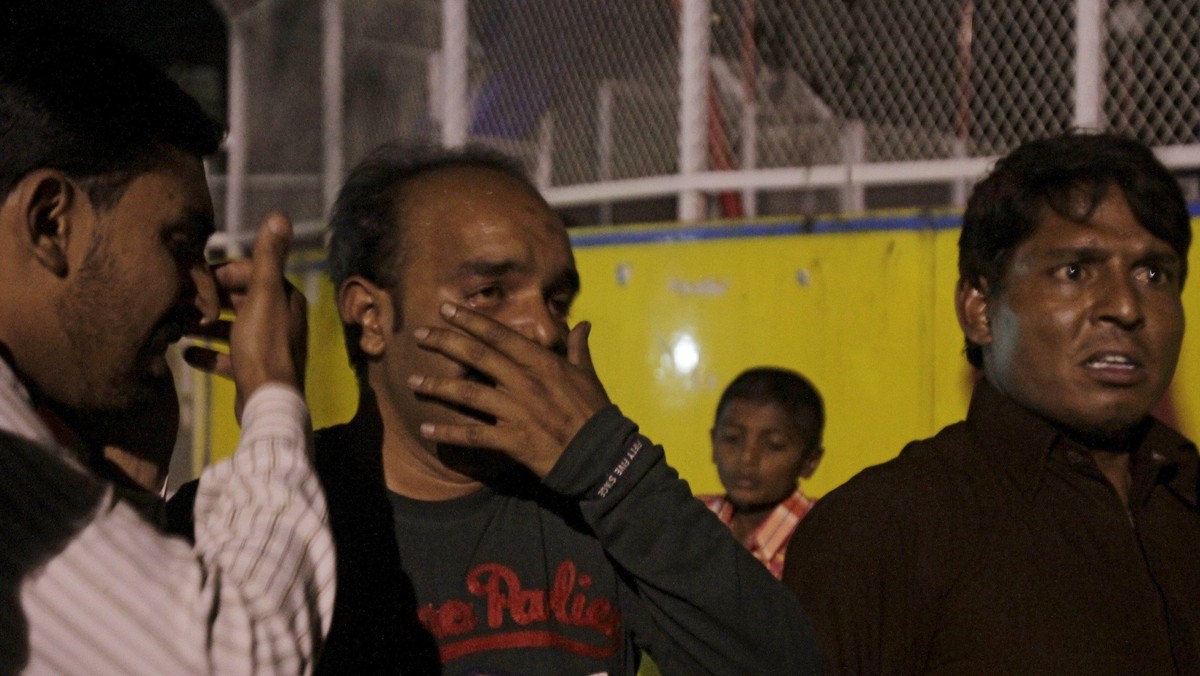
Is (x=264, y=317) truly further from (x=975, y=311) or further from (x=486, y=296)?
(x=975, y=311)

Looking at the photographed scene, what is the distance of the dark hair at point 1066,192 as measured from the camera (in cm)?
247

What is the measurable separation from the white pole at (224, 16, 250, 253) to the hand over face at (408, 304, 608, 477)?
22.7 ft

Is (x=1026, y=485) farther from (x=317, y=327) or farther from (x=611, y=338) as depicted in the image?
(x=317, y=327)

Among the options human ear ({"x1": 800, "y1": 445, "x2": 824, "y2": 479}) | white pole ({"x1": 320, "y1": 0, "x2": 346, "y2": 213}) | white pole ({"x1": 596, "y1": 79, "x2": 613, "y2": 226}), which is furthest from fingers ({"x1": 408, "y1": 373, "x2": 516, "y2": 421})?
white pole ({"x1": 320, "y1": 0, "x2": 346, "y2": 213})

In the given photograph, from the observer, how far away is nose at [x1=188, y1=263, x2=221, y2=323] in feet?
5.15

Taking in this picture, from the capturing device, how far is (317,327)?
620 cm

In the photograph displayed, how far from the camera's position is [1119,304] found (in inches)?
95.3

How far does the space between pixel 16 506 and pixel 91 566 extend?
0.31ft

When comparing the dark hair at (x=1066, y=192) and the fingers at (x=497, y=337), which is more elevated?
the dark hair at (x=1066, y=192)

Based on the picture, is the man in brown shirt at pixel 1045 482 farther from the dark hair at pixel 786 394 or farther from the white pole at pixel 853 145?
the white pole at pixel 853 145

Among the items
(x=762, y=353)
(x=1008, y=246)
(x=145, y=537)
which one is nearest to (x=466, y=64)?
(x=762, y=353)

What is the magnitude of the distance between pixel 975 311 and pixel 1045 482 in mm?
423

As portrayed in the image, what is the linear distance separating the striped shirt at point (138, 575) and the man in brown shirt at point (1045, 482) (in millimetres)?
1052

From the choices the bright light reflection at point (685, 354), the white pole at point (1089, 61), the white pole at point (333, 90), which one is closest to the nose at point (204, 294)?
the bright light reflection at point (685, 354)
